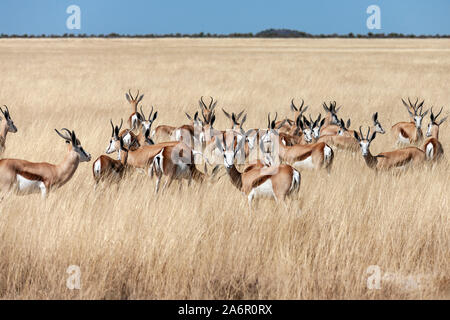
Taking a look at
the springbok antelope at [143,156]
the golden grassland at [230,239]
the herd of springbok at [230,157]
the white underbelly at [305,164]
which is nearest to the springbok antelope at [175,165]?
the herd of springbok at [230,157]

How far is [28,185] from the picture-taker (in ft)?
19.4

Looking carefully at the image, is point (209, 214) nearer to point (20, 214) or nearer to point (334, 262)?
point (334, 262)

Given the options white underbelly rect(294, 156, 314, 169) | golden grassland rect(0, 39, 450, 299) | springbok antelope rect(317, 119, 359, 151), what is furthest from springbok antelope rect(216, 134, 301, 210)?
springbok antelope rect(317, 119, 359, 151)

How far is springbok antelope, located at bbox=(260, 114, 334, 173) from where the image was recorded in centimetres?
797

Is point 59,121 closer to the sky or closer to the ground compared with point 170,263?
closer to the sky

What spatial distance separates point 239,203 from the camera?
6000 mm

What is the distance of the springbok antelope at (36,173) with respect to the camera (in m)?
5.78

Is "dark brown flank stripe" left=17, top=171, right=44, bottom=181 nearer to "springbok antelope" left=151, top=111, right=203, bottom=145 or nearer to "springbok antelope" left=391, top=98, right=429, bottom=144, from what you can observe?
"springbok antelope" left=151, top=111, right=203, bottom=145

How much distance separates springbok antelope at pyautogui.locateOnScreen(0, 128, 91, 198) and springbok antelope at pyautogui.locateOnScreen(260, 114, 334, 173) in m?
2.95

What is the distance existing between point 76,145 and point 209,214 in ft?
6.41

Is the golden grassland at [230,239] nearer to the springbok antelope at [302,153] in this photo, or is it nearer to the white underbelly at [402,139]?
the springbok antelope at [302,153]

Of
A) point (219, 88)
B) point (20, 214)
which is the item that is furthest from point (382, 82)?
point (20, 214)
